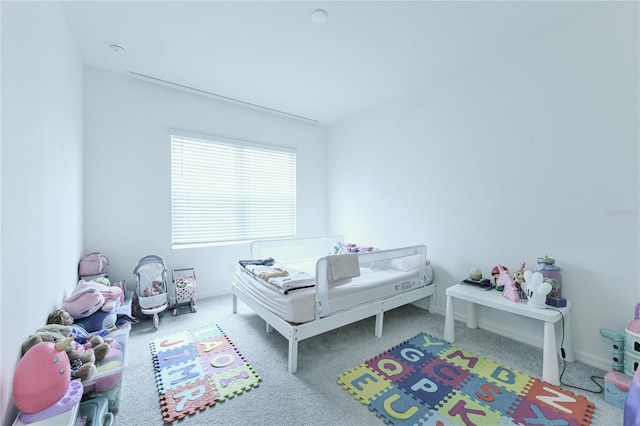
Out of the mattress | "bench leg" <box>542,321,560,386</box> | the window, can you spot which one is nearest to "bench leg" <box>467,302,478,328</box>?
the mattress

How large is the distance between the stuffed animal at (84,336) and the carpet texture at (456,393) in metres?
1.51

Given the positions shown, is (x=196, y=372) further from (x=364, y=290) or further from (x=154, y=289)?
(x=364, y=290)

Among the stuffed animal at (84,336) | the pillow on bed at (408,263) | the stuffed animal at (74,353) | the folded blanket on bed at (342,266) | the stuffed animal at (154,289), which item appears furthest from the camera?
the pillow on bed at (408,263)

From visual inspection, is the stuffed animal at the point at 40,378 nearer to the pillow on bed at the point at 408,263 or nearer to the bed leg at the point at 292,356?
the bed leg at the point at 292,356

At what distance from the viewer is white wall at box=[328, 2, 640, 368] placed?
200cm

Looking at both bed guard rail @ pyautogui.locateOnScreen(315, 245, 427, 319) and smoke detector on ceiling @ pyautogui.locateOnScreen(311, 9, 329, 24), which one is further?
bed guard rail @ pyautogui.locateOnScreen(315, 245, 427, 319)

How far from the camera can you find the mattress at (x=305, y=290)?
6.89ft

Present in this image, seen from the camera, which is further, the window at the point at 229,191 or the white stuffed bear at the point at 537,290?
the window at the point at 229,191

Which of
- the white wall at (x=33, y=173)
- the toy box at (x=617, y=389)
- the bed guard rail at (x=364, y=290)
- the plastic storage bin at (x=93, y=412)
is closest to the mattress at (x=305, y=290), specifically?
the bed guard rail at (x=364, y=290)

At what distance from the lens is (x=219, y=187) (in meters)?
3.80

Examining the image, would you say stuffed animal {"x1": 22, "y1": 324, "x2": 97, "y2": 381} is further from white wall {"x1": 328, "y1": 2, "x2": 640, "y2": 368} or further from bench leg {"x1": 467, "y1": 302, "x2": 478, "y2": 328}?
white wall {"x1": 328, "y1": 2, "x2": 640, "y2": 368}

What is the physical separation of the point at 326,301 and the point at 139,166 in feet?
9.11

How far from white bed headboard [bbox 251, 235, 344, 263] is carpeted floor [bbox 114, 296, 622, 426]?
0.74m

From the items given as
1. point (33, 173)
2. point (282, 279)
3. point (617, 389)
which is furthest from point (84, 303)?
point (617, 389)
